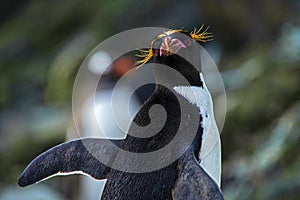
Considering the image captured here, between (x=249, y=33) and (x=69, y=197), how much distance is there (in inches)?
68.3

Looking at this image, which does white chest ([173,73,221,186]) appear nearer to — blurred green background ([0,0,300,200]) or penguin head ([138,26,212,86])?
penguin head ([138,26,212,86])

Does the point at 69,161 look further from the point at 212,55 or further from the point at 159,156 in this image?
the point at 212,55

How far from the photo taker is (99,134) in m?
3.54

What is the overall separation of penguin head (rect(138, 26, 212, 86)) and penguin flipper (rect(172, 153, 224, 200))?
0.16 m

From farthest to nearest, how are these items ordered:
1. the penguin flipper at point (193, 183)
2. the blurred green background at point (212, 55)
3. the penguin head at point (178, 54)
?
the blurred green background at point (212, 55)
the penguin head at point (178, 54)
the penguin flipper at point (193, 183)

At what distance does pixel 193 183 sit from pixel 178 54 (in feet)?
0.80

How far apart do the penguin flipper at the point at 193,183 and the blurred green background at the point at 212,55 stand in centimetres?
134

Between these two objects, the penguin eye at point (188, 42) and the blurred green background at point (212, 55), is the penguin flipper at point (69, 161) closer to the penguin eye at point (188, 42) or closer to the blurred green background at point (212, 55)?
the penguin eye at point (188, 42)

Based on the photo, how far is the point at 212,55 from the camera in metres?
4.47

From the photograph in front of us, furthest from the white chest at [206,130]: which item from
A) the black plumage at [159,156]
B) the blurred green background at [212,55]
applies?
the blurred green background at [212,55]

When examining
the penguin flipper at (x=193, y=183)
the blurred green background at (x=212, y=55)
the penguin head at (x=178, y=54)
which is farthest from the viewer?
the blurred green background at (x=212, y=55)

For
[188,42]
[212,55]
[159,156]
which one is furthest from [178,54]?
[212,55]

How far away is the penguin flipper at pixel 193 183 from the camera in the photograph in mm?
1347

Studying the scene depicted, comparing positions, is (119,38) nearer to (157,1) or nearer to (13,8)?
(157,1)
